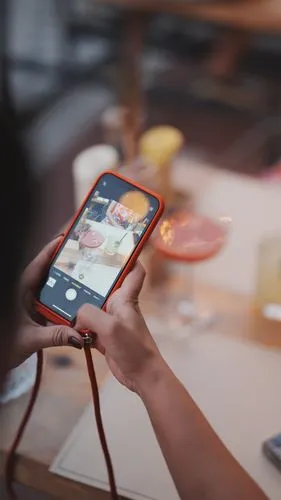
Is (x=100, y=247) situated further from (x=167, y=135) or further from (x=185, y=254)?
(x=167, y=135)

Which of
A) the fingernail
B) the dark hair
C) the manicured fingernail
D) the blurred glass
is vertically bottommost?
the fingernail

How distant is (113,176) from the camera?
2.41 feet

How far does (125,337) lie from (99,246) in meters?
0.11

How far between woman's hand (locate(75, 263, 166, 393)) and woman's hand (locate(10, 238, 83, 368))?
0.6 inches

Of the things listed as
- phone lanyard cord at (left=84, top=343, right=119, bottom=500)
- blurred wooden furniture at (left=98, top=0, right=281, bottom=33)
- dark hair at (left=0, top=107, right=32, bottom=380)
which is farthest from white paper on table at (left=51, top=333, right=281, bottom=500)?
blurred wooden furniture at (left=98, top=0, right=281, bottom=33)

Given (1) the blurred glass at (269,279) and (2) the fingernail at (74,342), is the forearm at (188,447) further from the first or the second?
Answer: (1) the blurred glass at (269,279)

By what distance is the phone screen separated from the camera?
0.70m

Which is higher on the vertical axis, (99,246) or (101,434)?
(99,246)

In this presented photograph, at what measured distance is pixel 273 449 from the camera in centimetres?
79

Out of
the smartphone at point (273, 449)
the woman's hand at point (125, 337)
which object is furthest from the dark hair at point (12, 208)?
the smartphone at point (273, 449)

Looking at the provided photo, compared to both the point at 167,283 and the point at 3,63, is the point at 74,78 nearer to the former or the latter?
the point at 3,63

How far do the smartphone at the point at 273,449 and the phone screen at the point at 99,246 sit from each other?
26 centimetres

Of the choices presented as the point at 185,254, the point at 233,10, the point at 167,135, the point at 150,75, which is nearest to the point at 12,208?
the point at 185,254

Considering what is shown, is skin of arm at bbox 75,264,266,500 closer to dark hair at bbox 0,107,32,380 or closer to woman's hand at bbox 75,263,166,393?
woman's hand at bbox 75,263,166,393
